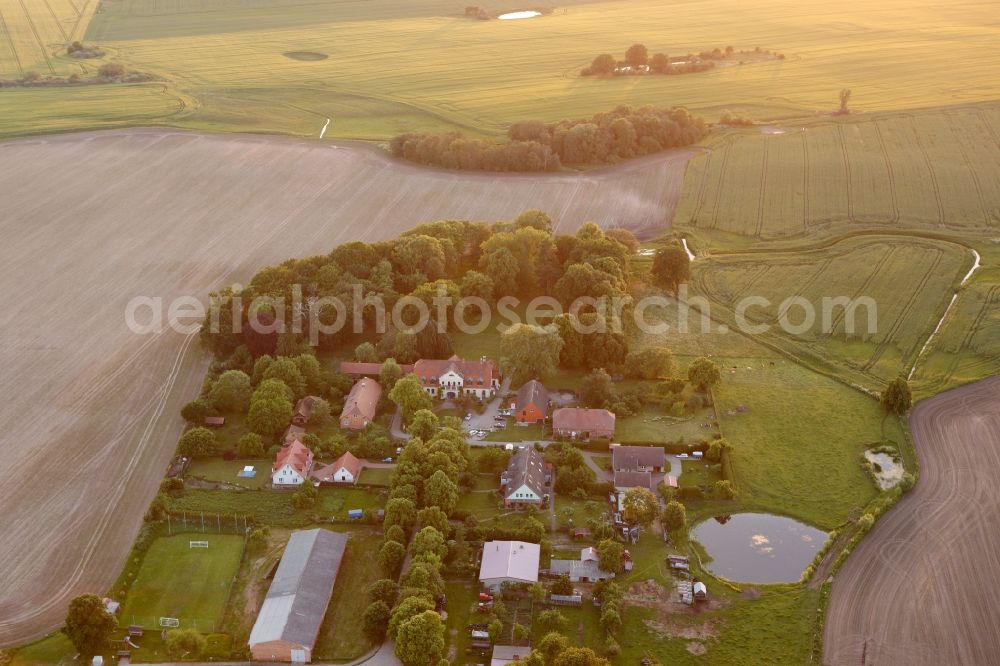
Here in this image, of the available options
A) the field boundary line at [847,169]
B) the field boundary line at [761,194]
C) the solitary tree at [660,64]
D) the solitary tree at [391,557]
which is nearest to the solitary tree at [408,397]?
the solitary tree at [391,557]

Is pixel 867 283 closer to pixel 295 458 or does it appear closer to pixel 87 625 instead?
pixel 295 458

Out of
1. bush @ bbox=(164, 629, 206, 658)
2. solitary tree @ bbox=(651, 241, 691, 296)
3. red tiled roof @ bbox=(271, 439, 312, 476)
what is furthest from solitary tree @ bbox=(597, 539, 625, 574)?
solitary tree @ bbox=(651, 241, 691, 296)

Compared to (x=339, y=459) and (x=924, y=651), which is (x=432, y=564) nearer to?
(x=339, y=459)

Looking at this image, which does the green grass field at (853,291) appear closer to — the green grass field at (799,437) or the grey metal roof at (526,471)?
the green grass field at (799,437)

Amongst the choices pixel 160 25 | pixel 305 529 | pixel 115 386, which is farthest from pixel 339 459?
pixel 160 25

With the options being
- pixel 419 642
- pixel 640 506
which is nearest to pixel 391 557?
pixel 419 642

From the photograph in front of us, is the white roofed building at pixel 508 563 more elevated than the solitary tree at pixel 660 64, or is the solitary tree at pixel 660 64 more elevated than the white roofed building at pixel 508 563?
the solitary tree at pixel 660 64
